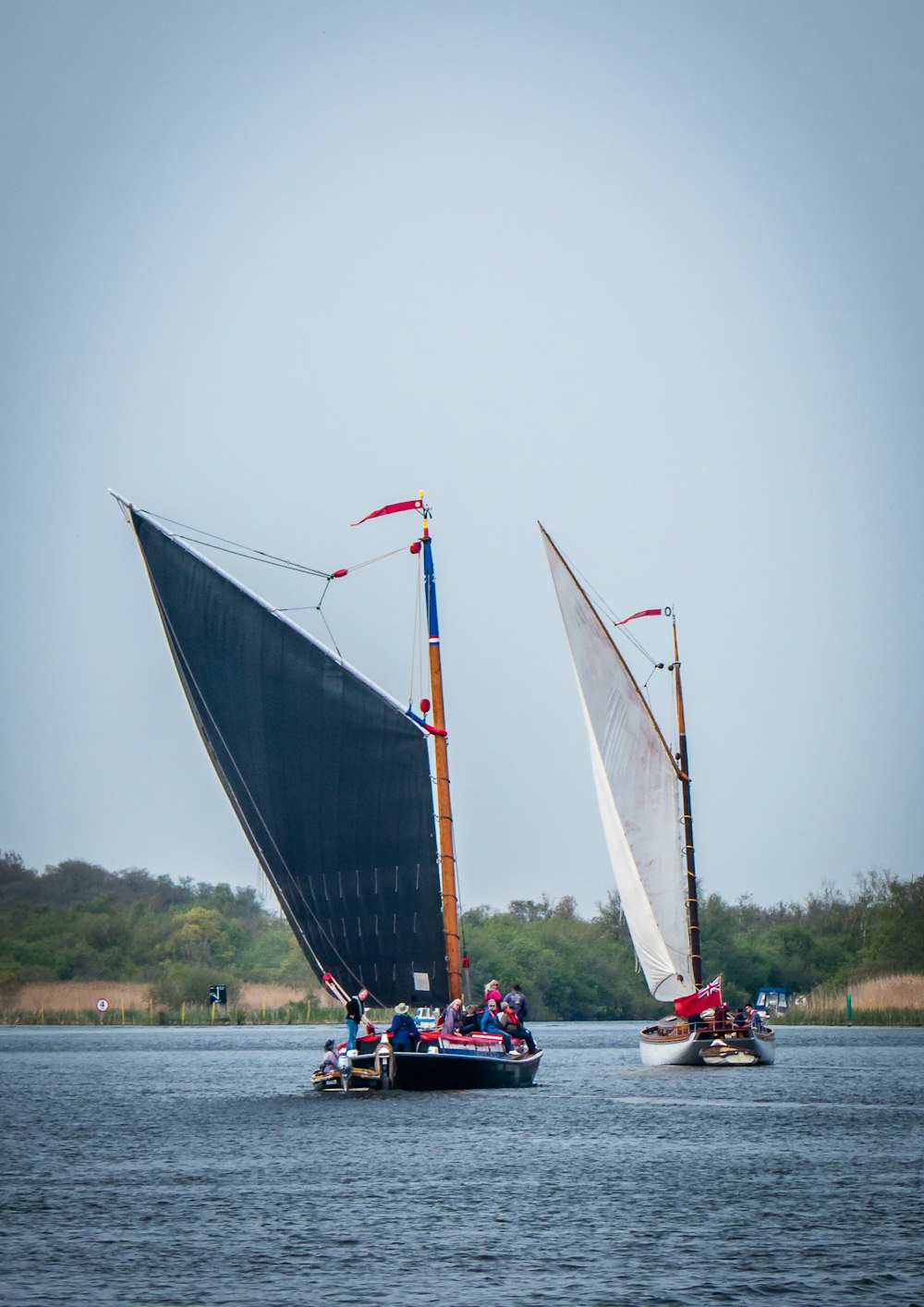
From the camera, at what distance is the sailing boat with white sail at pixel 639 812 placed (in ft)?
183

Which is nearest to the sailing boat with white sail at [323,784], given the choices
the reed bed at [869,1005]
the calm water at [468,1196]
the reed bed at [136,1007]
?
the calm water at [468,1196]

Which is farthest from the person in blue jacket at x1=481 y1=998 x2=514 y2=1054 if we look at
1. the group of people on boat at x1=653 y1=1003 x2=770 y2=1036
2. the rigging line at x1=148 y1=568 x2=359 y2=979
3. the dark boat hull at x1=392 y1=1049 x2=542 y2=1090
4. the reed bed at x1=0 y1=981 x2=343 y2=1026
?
the reed bed at x1=0 y1=981 x2=343 y2=1026

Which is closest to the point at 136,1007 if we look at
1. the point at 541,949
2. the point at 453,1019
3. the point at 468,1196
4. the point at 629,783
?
the point at 541,949

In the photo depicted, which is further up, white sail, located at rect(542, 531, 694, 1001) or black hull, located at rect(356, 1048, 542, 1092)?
white sail, located at rect(542, 531, 694, 1001)

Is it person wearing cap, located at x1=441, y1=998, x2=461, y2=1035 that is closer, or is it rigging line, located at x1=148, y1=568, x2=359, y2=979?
rigging line, located at x1=148, y1=568, x2=359, y2=979

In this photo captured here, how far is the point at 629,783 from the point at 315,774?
1733cm

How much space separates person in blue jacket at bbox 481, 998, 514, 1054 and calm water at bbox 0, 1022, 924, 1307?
1498 mm

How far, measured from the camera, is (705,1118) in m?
40.1

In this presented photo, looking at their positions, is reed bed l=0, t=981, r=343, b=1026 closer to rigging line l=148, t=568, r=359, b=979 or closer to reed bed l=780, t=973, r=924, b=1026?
reed bed l=780, t=973, r=924, b=1026

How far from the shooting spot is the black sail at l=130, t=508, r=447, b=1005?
4091cm

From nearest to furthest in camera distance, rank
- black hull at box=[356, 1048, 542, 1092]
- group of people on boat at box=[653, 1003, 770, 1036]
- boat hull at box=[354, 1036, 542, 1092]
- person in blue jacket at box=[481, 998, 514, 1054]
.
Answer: boat hull at box=[354, 1036, 542, 1092]
black hull at box=[356, 1048, 542, 1092]
person in blue jacket at box=[481, 998, 514, 1054]
group of people on boat at box=[653, 1003, 770, 1036]

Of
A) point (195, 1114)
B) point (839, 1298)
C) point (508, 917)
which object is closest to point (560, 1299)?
point (839, 1298)

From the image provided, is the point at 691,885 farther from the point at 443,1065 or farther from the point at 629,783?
the point at 443,1065

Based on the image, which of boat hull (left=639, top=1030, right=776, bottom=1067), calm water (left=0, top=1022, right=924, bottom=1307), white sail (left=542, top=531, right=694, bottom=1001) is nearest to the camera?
calm water (left=0, top=1022, right=924, bottom=1307)
